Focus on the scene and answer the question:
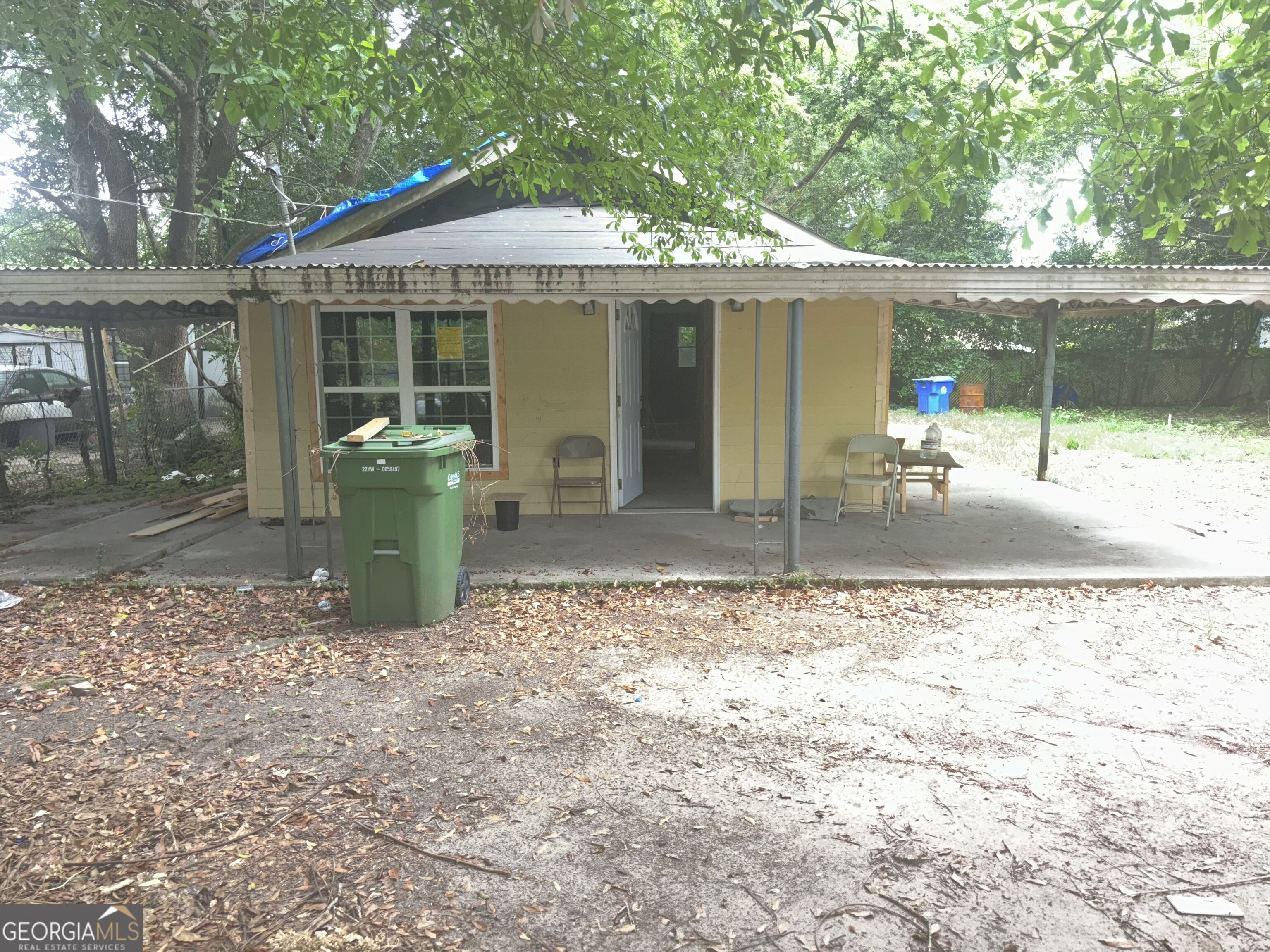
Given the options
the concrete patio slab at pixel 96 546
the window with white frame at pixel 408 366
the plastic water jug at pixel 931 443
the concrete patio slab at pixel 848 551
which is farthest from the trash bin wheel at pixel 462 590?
the plastic water jug at pixel 931 443

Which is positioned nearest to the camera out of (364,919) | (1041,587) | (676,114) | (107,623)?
(364,919)

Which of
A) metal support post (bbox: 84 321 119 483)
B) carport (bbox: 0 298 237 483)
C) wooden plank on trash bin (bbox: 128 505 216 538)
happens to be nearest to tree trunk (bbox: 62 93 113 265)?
carport (bbox: 0 298 237 483)

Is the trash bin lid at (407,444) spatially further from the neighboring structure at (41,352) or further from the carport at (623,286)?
the neighboring structure at (41,352)

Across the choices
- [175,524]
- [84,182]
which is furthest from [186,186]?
[175,524]

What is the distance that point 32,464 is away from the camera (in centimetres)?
1162

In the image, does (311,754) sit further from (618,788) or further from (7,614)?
(7,614)

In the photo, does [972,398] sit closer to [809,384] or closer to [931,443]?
[931,443]

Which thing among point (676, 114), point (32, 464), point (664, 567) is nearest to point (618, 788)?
point (664, 567)

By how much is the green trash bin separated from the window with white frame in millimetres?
2952

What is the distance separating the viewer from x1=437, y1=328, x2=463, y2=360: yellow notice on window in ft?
26.3

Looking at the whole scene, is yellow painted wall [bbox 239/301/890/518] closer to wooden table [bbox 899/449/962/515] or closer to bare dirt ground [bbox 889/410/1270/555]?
wooden table [bbox 899/449/962/515]

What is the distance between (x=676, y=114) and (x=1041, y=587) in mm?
4240

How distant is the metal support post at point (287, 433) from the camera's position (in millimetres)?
5867

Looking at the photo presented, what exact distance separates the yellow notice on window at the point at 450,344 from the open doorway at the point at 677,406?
7.82 ft
